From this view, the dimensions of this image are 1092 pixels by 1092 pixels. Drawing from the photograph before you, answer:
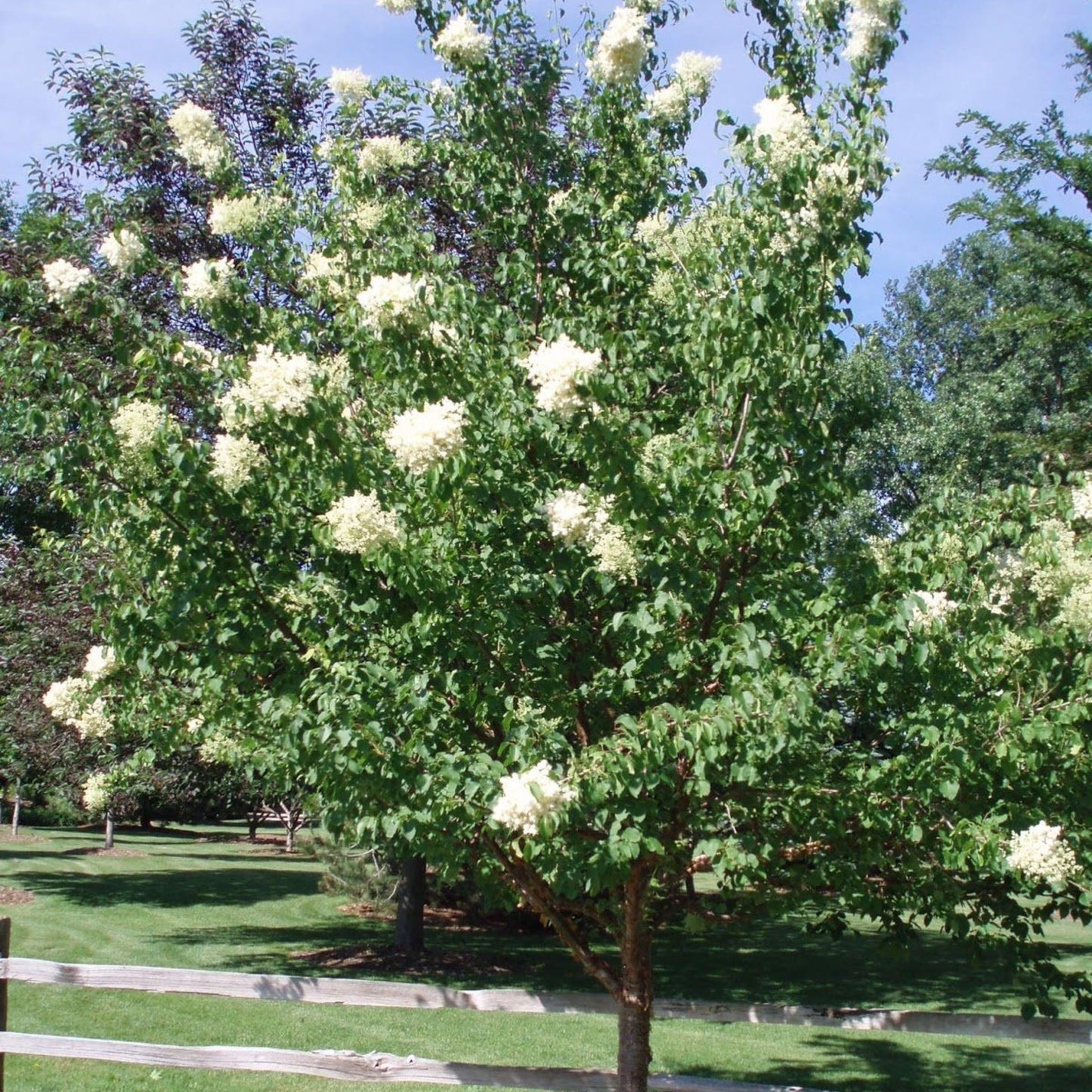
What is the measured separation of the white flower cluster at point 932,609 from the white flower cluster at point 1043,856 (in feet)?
2.26

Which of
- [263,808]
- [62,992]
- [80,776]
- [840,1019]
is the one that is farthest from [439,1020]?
[263,808]

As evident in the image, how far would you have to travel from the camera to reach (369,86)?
5902 millimetres

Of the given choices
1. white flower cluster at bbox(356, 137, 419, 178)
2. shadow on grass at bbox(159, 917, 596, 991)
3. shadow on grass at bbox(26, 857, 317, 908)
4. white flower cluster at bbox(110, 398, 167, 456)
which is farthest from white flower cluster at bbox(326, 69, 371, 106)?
shadow on grass at bbox(26, 857, 317, 908)

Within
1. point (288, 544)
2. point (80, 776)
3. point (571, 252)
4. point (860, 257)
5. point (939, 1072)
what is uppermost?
point (571, 252)

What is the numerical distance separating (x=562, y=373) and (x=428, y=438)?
49 centimetres

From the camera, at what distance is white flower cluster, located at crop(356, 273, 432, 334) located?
430 cm

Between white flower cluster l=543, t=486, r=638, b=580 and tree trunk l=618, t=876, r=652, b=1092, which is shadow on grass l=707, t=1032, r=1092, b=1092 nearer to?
tree trunk l=618, t=876, r=652, b=1092

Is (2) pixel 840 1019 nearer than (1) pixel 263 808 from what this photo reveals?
Yes

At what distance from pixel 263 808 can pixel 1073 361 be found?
85.0ft

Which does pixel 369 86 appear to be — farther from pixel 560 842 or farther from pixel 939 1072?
pixel 939 1072

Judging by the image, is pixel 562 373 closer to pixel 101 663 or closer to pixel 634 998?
pixel 101 663

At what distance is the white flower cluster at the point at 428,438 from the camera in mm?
3889

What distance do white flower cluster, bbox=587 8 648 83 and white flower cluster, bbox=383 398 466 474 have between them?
79.3 inches

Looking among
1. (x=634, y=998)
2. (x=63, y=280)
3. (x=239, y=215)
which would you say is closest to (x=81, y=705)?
(x=63, y=280)
